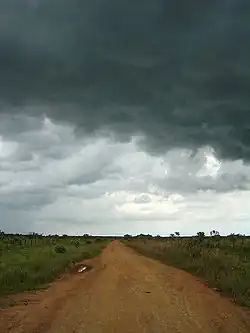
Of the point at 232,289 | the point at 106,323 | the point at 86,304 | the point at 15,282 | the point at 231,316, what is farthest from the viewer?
the point at 15,282

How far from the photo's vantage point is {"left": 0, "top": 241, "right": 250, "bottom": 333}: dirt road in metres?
11.6

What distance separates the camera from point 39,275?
24391 mm

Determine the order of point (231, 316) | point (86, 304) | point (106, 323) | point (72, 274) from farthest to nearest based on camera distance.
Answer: point (72, 274) < point (86, 304) < point (231, 316) < point (106, 323)

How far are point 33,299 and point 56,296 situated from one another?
30.6 inches

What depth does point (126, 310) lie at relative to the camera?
13898 mm

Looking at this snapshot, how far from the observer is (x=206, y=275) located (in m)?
23.6

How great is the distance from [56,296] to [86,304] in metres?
2.55

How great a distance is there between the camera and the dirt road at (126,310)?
456 inches

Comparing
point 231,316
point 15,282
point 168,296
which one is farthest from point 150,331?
point 15,282

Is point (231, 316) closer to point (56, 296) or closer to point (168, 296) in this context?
point (168, 296)

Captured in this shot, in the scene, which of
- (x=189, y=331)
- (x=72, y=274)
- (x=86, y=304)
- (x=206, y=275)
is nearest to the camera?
(x=189, y=331)

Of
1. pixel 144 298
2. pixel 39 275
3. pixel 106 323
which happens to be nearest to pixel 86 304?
pixel 144 298

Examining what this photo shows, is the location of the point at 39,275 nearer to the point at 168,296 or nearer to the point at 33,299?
the point at 33,299

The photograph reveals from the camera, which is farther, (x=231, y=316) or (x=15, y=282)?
(x=15, y=282)
